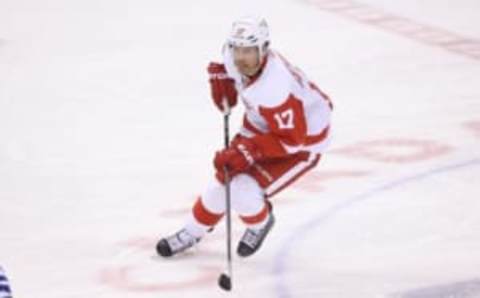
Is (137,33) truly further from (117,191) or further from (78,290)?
(78,290)

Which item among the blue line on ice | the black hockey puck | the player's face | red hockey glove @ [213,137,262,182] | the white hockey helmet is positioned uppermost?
the white hockey helmet

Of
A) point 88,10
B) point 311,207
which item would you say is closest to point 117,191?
point 311,207

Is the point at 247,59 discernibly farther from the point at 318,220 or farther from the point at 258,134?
the point at 318,220

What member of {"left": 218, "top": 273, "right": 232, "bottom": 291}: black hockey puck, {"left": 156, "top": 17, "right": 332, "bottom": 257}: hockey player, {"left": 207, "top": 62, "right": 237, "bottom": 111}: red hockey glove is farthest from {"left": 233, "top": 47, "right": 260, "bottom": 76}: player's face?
{"left": 218, "top": 273, "right": 232, "bottom": 291}: black hockey puck

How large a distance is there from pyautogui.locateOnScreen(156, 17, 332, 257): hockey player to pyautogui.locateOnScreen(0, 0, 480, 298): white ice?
0.15 metres

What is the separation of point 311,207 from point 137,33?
9.92 ft

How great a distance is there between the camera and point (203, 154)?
6160 millimetres

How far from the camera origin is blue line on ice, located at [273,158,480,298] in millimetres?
4781

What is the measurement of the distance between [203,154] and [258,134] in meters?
1.42

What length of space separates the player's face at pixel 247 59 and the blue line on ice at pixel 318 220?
731mm

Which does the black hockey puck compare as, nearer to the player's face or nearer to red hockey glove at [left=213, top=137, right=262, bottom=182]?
red hockey glove at [left=213, top=137, right=262, bottom=182]

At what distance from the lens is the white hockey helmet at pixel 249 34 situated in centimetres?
454

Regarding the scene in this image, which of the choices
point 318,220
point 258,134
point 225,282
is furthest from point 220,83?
point 318,220

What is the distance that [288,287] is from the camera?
4.73 meters
